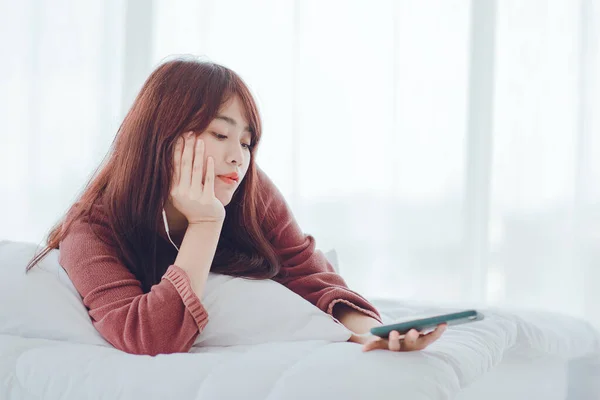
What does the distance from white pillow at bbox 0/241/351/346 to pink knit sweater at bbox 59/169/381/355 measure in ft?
0.10

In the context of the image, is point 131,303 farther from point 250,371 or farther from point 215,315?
point 250,371

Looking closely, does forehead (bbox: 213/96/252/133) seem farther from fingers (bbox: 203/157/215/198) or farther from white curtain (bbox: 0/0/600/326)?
white curtain (bbox: 0/0/600/326)

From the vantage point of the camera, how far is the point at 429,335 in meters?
0.93

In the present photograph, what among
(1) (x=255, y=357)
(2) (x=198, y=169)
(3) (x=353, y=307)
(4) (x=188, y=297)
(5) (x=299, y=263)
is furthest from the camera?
(5) (x=299, y=263)

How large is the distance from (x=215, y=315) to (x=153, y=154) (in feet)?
0.98

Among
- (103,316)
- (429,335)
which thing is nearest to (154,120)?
(103,316)

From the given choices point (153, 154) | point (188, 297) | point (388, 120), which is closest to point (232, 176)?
point (153, 154)

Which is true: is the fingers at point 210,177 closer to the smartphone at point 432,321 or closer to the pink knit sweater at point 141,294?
the pink knit sweater at point 141,294

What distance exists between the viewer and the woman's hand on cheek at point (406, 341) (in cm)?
93

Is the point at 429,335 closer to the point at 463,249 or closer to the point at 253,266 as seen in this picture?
the point at 253,266

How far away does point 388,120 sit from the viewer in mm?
2717

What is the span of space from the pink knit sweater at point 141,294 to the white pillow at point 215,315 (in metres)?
0.03

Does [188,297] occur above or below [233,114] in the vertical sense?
below

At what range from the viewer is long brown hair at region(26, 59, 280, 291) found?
1.26m
